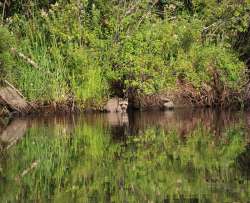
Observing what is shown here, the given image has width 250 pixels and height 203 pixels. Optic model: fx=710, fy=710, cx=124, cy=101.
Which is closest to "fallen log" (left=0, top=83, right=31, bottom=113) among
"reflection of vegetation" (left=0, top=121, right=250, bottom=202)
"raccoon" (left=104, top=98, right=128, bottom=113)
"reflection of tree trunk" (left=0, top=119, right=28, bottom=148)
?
"reflection of tree trunk" (left=0, top=119, right=28, bottom=148)

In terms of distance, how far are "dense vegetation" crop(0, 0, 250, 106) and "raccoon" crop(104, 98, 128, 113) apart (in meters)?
0.28

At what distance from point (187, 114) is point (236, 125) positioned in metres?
3.23

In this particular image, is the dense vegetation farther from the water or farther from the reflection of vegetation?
the reflection of vegetation

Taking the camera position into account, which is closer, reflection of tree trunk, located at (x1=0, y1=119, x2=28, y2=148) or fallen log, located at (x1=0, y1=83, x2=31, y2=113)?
reflection of tree trunk, located at (x1=0, y1=119, x2=28, y2=148)

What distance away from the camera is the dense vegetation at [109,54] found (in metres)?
18.5

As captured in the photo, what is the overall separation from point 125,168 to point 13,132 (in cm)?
518

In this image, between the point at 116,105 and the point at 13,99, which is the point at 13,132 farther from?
the point at 116,105

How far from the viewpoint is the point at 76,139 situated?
13672mm

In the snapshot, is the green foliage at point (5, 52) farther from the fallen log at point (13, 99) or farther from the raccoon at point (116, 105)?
the raccoon at point (116, 105)

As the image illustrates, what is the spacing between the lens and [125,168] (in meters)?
10.2

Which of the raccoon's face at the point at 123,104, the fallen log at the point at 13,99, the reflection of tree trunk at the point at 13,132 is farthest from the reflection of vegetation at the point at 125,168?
the raccoon's face at the point at 123,104

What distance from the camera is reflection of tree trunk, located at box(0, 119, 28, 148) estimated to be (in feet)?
44.4

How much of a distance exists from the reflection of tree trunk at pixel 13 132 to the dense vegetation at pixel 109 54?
1.93 m

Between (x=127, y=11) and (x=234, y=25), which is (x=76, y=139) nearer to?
(x=127, y=11)
